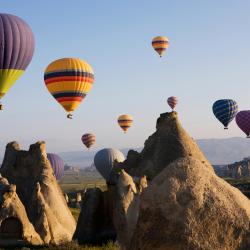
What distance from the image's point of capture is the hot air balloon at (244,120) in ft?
260

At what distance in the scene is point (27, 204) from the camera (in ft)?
86.1

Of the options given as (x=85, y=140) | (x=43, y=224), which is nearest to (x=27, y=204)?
(x=43, y=224)

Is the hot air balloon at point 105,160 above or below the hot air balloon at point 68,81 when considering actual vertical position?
below

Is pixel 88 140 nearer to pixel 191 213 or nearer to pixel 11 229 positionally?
pixel 11 229

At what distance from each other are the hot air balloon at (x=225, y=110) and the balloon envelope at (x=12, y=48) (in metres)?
38.7

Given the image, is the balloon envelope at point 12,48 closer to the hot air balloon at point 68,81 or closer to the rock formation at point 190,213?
the hot air balloon at point 68,81

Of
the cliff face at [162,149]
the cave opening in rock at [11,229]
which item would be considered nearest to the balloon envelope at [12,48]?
the cliff face at [162,149]

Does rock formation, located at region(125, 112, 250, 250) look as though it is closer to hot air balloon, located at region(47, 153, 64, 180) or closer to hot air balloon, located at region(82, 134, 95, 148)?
hot air balloon, located at region(47, 153, 64, 180)

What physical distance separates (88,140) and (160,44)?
82.2 feet

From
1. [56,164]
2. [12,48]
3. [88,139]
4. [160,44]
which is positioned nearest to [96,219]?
[12,48]

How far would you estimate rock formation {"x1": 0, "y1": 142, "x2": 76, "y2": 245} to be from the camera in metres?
25.4

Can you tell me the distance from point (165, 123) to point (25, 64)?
58.2 ft

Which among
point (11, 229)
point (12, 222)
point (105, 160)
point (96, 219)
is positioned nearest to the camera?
point (96, 219)

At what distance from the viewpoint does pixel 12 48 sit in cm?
3894
